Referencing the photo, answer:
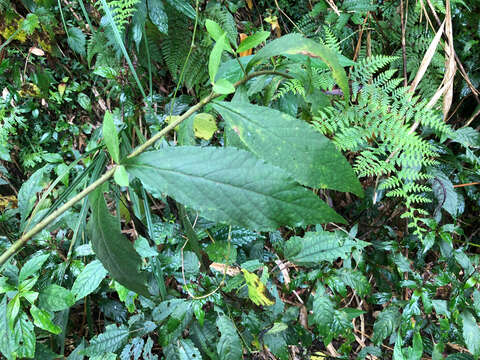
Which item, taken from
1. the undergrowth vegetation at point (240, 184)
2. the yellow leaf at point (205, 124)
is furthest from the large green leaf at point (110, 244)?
the yellow leaf at point (205, 124)

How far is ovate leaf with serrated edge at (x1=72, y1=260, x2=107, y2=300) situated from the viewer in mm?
917

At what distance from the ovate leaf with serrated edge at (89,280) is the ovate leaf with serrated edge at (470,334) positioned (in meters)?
1.20

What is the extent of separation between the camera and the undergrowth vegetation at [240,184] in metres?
0.53

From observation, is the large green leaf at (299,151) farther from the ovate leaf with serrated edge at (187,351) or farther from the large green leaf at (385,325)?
Result: the large green leaf at (385,325)

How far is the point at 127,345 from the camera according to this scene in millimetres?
950

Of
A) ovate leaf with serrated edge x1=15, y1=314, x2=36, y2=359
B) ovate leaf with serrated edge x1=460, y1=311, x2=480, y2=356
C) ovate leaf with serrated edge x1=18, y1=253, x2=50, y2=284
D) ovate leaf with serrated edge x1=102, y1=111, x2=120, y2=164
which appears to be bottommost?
ovate leaf with serrated edge x1=460, y1=311, x2=480, y2=356

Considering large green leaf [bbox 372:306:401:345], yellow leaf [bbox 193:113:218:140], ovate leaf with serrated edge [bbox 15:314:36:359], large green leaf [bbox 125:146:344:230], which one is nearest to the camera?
large green leaf [bbox 125:146:344:230]

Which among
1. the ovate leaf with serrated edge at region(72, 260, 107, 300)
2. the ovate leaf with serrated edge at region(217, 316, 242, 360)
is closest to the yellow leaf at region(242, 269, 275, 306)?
the ovate leaf with serrated edge at region(217, 316, 242, 360)

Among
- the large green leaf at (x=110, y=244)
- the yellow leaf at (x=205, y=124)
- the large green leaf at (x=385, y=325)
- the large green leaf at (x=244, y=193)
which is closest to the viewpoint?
the large green leaf at (x=244, y=193)

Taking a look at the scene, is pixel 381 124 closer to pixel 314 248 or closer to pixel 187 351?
pixel 314 248

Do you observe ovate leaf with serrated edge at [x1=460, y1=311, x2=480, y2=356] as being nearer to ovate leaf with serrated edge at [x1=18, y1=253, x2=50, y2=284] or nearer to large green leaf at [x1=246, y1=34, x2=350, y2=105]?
large green leaf at [x1=246, y1=34, x2=350, y2=105]

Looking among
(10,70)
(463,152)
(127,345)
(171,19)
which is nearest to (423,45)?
(463,152)

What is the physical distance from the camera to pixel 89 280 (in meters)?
0.93

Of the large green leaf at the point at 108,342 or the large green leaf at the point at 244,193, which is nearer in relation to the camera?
the large green leaf at the point at 244,193
